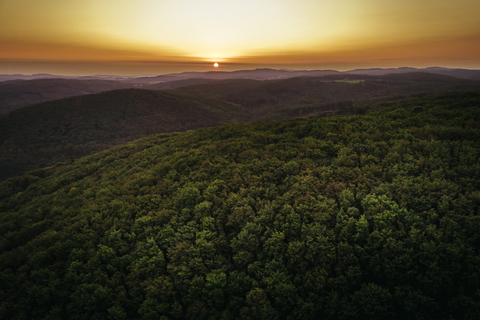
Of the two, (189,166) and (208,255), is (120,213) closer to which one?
(189,166)

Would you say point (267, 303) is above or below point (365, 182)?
below

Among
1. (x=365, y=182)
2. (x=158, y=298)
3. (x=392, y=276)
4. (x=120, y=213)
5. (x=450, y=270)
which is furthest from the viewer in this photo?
(x=120, y=213)

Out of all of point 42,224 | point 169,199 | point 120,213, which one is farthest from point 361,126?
point 42,224

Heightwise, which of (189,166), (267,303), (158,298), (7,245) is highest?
(189,166)

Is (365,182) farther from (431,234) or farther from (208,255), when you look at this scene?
(208,255)

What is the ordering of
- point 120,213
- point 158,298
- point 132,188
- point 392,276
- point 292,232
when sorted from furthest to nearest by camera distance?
point 132,188, point 120,213, point 292,232, point 158,298, point 392,276

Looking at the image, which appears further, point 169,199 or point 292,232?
point 169,199
